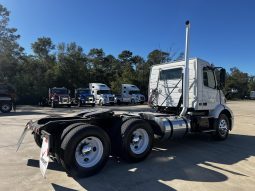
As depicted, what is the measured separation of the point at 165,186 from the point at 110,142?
1505 mm

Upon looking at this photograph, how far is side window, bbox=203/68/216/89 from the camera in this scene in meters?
8.20

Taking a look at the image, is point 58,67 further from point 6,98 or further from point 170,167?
point 170,167

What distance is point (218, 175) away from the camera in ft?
16.7

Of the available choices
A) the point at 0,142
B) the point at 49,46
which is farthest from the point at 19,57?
the point at 0,142

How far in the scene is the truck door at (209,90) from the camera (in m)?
8.17

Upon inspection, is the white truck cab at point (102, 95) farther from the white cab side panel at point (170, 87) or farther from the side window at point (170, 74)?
→ the side window at point (170, 74)

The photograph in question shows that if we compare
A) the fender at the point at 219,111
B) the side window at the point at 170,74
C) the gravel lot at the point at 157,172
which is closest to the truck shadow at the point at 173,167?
the gravel lot at the point at 157,172

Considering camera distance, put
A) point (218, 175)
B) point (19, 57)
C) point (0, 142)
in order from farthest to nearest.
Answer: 1. point (19, 57)
2. point (0, 142)
3. point (218, 175)

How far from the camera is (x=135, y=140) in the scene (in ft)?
19.4

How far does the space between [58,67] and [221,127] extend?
131ft

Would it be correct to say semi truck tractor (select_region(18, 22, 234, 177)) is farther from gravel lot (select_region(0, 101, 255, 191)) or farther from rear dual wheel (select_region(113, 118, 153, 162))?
gravel lot (select_region(0, 101, 255, 191))

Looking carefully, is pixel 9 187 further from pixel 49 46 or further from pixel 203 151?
pixel 49 46

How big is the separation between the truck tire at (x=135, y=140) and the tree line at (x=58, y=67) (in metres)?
22.8

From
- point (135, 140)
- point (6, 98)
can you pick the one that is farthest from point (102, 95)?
point (135, 140)
